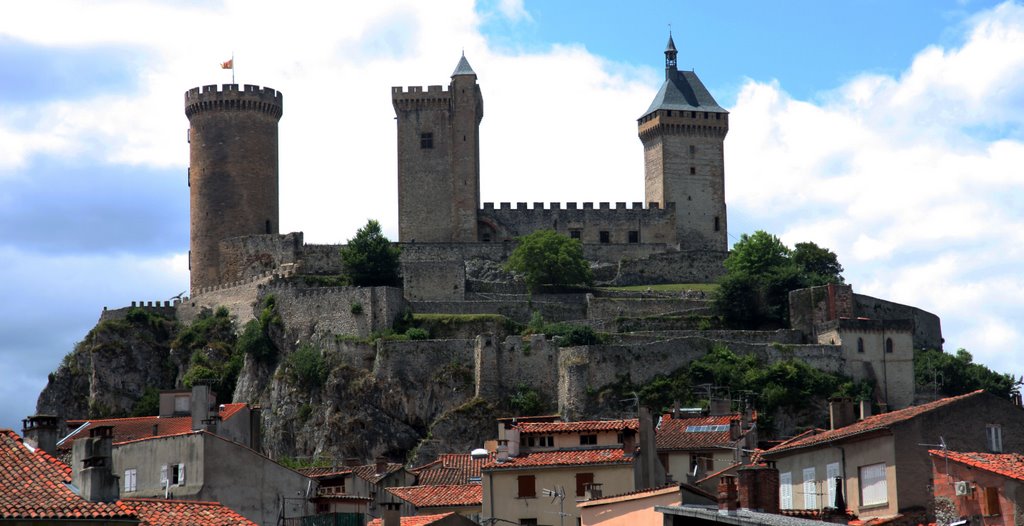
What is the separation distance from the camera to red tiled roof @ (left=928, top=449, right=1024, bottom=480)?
1260 inches

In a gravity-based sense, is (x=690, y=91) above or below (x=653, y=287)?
above

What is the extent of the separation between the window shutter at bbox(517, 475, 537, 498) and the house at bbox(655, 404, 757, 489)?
6083 mm

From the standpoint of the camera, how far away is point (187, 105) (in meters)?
105

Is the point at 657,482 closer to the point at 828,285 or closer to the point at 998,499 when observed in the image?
the point at 998,499

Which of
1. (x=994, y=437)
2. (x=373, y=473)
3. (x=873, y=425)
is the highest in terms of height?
(x=873, y=425)

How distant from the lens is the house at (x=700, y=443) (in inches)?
2104

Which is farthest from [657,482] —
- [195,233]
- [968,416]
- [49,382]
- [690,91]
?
[690,91]

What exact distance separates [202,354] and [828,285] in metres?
29.1

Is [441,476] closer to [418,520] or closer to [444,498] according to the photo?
[444,498]

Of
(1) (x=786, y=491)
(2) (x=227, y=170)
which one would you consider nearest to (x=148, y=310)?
(2) (x=227, y=170)

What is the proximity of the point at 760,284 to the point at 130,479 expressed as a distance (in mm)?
52733

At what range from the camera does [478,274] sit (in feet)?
326

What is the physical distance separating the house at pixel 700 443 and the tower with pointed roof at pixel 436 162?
153ft

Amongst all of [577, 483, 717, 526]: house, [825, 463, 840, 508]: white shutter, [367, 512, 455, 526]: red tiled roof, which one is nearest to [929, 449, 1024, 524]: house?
[825, 463, 840, 508]: white shutter
